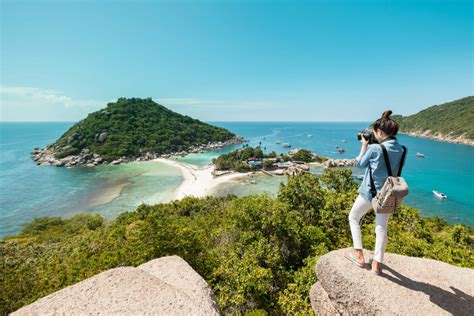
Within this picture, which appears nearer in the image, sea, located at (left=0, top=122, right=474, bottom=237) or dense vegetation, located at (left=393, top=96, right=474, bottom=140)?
sea, located at (left=0, top=122, right=474, bottom=237)

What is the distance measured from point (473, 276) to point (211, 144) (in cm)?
9243

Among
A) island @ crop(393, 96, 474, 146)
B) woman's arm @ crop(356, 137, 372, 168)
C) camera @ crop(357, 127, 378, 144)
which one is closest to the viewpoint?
woman's arm @ crop(356, 137, 372, 168)

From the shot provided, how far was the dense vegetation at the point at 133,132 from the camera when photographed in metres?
68.8

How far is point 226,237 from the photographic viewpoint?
10.8 metres

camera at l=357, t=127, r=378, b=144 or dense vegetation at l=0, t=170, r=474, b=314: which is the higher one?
camera at l=357, t=127, r=378, b=144

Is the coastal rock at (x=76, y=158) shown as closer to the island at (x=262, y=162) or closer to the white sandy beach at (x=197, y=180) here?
the white sandy beach at (x=197, y=180)

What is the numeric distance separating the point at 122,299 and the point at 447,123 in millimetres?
154534

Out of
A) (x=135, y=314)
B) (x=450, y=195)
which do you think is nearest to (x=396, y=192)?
(x=135, y=314)

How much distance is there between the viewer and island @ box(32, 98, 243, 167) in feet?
209

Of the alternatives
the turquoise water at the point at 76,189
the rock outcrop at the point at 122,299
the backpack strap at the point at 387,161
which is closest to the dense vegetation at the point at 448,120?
the turquoise water at the point at 76,189

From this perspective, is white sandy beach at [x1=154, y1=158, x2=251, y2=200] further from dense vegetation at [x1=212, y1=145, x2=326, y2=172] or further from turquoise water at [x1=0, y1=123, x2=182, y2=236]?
dense vegetation at [x1=212, y1=145, x2=326, y2=172]

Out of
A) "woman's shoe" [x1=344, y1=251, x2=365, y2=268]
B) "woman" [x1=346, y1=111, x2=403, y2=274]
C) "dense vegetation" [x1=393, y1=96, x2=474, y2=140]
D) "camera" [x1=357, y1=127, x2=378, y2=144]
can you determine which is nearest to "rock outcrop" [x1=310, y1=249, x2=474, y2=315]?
"woman's shoe" [x1=344, y1=251, x2=365, y2=268]

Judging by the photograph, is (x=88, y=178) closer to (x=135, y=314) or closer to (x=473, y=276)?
(x=135, y=314)

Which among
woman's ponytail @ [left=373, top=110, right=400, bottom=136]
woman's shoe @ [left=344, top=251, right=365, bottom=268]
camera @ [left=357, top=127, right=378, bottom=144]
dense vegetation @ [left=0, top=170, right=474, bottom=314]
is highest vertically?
woman's ponytail @ [left=373, top=110, right=400, bottom=136]
